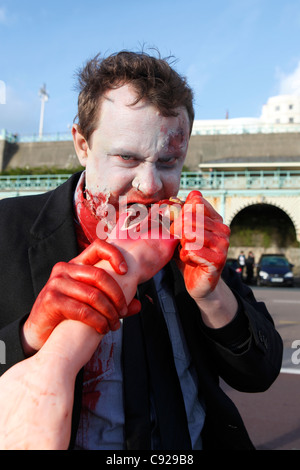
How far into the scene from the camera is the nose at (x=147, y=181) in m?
1.57

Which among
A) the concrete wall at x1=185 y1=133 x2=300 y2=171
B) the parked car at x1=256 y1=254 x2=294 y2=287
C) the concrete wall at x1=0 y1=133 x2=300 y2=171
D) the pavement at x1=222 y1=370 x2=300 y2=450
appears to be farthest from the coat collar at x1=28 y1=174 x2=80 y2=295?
Answer: the concrete wall at x1=185 y1=133 x2=300 y2=171

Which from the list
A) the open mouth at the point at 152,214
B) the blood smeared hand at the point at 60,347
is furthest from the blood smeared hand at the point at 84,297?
the open mouth at the point at 152,214

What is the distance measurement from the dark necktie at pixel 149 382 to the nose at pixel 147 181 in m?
0.43

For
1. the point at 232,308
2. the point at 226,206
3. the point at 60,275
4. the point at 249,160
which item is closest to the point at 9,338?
the point at 60,275

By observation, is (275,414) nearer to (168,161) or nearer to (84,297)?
(168,161)

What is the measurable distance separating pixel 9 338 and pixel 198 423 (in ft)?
2.81

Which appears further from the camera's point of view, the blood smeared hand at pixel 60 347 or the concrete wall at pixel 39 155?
the concrete wall at pixel 39 155

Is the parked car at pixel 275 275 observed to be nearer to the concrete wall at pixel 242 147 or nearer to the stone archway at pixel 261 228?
the stone archway at pixel 261 228

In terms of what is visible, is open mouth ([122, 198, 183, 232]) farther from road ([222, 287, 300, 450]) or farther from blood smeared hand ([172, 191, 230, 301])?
road ([222, 287, 300, 450])

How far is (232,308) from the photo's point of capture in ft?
5.27

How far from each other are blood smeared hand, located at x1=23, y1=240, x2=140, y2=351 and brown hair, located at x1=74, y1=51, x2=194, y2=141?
0.76 meters

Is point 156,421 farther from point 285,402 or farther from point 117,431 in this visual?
point 285,402

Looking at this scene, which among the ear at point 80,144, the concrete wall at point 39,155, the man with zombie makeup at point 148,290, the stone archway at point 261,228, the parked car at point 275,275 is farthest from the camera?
the concrete wall at point 39,155

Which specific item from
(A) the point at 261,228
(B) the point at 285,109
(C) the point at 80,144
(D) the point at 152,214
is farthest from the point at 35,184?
(B) the point at 285,109
